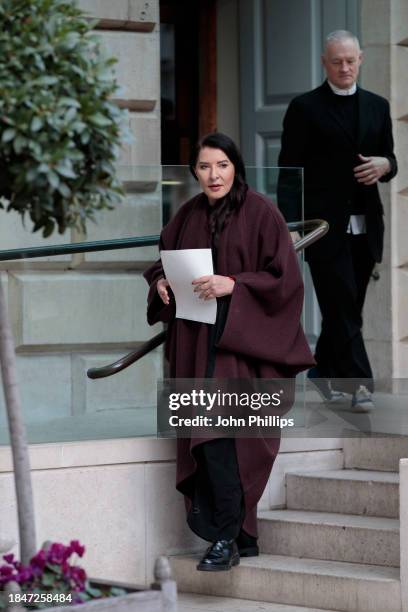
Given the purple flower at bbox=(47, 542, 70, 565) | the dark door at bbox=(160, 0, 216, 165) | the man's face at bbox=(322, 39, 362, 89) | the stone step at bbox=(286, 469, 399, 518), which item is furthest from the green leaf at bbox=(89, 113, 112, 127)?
the dark door at bbox=(160, 0, 216, 165)

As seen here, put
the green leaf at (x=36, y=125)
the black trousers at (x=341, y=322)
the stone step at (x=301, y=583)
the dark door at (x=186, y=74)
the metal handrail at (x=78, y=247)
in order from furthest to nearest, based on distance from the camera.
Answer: the dark door at (x=186, y=74)
the black trousers at (x=341, y=322)
the metal handrail at (x=78, y=247)
the stone step at (x=301, y=583)
the green leaf at (x=36, y=125)

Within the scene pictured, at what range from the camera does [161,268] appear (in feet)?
21.3

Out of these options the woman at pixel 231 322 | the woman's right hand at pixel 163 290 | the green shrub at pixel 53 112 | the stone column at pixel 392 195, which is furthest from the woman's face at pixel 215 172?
the stone column at pixel 392 195

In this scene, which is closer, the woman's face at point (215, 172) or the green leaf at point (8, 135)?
the green leaf at point (8, 135)

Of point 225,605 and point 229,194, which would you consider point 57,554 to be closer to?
point 225,605

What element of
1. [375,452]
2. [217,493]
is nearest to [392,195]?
[375,452]

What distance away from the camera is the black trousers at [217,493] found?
6.27m

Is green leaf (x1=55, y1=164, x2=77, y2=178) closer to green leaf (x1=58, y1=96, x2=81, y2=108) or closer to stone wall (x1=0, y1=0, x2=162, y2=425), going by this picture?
green leaf (x1=58, y1=96, x2=81, y2=108)

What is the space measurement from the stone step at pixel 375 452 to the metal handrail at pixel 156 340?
0.92m

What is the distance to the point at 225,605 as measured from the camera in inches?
249

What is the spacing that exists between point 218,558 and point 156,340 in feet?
3.24

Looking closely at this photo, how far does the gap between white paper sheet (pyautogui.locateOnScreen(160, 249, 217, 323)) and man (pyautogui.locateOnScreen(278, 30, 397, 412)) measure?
1319 millimetres

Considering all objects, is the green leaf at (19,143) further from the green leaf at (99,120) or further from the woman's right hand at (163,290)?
the woman's right hand at (163,290)

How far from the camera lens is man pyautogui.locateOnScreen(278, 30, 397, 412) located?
24.6 ft
